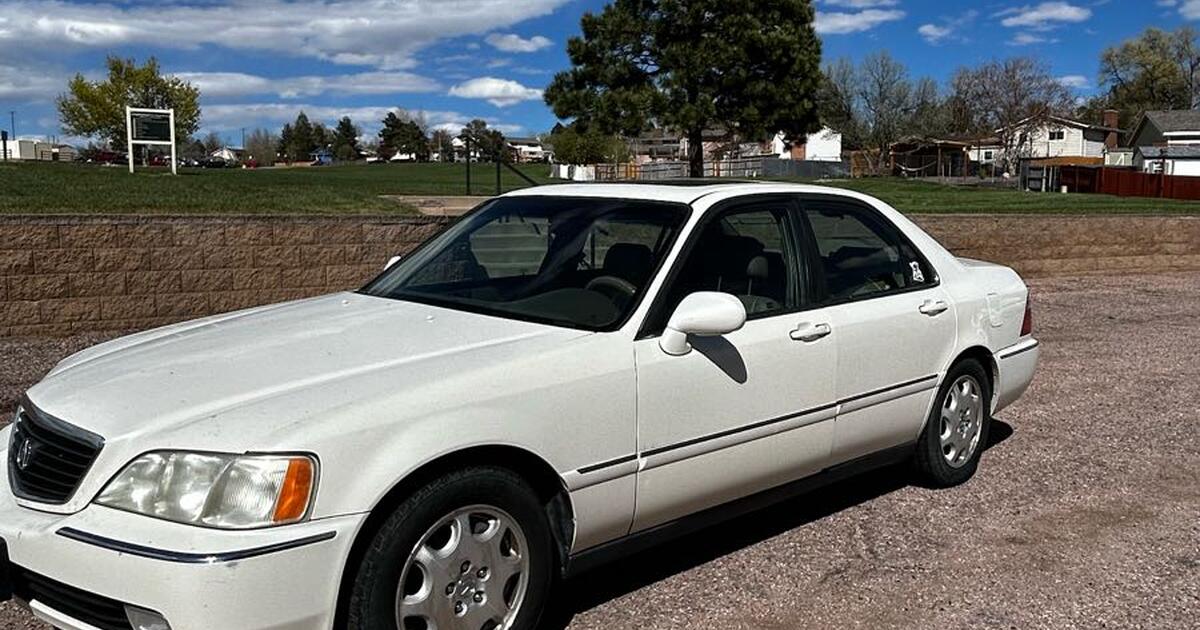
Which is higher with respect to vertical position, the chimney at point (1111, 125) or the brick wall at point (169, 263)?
the chimney at point (1111, 125)

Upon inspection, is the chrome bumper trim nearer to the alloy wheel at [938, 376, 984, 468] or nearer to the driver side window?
the driver side window

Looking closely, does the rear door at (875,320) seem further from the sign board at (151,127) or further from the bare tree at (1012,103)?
the bare tree at (1012,103)

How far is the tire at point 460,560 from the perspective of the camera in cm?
288

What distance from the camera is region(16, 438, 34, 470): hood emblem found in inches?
120

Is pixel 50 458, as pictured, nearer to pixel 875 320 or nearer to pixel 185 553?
pixel 185 553

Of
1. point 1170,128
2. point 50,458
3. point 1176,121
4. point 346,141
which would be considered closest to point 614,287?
point 50,458

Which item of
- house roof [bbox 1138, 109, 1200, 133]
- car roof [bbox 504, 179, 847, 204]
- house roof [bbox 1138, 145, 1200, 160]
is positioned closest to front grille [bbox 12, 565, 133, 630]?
car roof [bbox 504, 179, 847, 204]

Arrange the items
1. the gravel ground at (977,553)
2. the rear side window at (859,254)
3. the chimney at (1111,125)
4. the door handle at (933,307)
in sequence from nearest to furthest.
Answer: the gravel ground at (977,553) < the rear side window at (859,254) < the door handle at (933,307) < the chimney at (1111,125)

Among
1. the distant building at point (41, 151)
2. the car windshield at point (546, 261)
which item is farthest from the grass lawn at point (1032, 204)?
the distant building at point (41, 151)

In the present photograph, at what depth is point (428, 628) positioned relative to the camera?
3041 millimetres

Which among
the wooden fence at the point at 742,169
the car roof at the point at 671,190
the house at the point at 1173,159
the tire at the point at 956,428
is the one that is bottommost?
the tire at the point at 956,428

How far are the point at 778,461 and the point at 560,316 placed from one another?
1.11 metres

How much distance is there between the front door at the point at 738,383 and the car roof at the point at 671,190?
0.10 m

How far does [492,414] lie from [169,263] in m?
6.40
